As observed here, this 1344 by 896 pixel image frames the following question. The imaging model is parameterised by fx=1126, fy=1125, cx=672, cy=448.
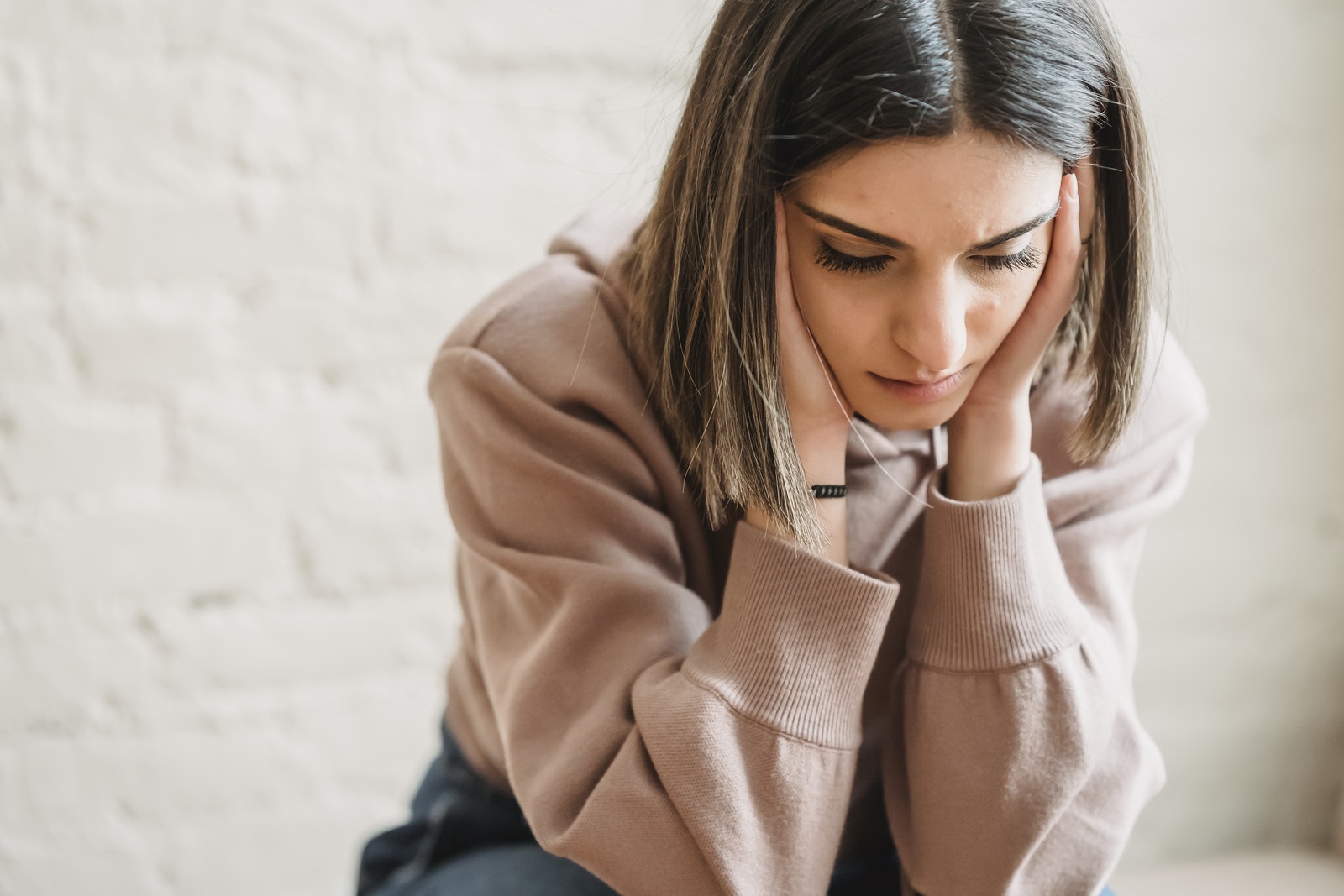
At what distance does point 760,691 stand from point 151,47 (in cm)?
81

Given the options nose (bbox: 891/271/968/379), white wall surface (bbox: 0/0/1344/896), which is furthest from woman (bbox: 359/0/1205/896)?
white wall surface (bbox: 0/0/1344/896)

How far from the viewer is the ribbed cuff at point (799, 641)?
0.72m

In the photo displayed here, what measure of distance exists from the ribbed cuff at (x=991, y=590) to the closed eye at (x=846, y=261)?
0.19 meters

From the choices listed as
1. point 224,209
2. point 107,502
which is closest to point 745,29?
point 224,209

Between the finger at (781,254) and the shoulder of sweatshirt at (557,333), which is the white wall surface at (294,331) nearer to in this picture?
the shoulder of sweatshirt at (557,333)

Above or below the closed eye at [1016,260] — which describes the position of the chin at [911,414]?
below

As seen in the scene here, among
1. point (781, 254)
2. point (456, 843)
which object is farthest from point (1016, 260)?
point (456, 843)

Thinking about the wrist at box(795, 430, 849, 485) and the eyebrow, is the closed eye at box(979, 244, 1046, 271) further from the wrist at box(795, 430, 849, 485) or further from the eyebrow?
the wrist at box(795, 430, 849, 485)

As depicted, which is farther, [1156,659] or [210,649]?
[1156,659]

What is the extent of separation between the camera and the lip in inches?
28.2

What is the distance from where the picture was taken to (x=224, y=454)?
1.13m

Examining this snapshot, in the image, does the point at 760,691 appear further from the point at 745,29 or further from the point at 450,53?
the point at 450,53

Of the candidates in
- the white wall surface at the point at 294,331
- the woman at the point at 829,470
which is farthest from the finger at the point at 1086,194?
the white wall surface at the point at 294,331

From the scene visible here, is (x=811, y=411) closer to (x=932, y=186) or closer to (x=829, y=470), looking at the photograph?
(x=829, y=470)
